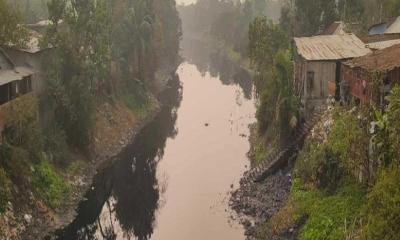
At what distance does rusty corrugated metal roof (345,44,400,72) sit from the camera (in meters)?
33.1

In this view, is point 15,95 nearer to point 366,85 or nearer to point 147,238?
point 147,238


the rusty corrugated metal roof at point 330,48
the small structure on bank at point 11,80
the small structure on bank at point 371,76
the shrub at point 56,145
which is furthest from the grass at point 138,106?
the small structure on bank at point 371,76

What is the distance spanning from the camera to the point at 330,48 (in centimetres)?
4288

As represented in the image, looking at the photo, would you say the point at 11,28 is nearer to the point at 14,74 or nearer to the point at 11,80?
the point at 14,74

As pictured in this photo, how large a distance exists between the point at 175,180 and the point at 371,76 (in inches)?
727

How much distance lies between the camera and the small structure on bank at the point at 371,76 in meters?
32.7

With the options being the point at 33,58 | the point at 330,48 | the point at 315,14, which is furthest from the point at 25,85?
the point at 315,14

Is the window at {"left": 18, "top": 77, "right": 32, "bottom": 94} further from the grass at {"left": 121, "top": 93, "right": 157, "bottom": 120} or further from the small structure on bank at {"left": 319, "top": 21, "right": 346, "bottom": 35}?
the small structure on bank at {"left": 319, "top": 21, "right": 346, "bottom": 35}

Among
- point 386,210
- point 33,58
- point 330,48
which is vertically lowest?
point 386,210

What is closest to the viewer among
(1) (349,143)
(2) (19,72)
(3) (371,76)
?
(1) (349,143)

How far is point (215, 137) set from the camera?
57438mm

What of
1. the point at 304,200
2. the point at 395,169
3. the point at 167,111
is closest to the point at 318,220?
the point at 304,200

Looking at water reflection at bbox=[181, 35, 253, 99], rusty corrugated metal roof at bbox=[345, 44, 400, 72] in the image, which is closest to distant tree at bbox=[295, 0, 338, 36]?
water reflection at bbox=[181, 35, 253, 99]

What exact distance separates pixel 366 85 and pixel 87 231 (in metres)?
19.3
